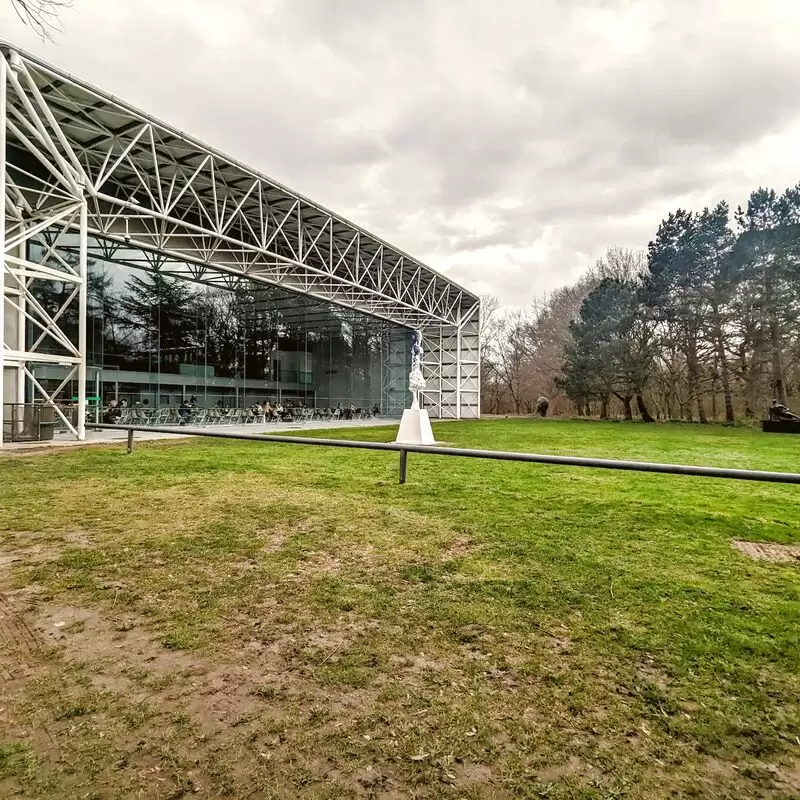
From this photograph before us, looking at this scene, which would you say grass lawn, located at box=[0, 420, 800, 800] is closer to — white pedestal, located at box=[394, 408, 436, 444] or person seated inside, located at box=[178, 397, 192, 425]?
white pedestal, located at box=[394, 408, 436, 444]

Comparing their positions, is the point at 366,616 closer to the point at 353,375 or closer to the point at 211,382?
the point at 211,382

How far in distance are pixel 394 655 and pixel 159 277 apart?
18.8m

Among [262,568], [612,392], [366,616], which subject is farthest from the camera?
[612,392]

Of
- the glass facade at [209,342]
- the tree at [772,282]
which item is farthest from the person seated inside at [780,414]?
the glass facade at [209,342]

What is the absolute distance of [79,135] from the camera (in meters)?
13.7

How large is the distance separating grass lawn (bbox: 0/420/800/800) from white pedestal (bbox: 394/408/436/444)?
652cm

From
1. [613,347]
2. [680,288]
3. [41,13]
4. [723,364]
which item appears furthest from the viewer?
[613,347]

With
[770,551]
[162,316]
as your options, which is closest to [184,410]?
[162,316]

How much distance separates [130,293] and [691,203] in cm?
3271

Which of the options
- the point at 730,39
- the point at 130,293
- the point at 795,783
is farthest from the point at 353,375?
the point at 795,783

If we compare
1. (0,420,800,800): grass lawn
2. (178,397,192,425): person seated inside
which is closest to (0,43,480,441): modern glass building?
(178,397,192,425): person seated inside

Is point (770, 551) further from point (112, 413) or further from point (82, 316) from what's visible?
point (112, 413)

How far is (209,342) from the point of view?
64.0 feet

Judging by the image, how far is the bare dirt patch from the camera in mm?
3895
